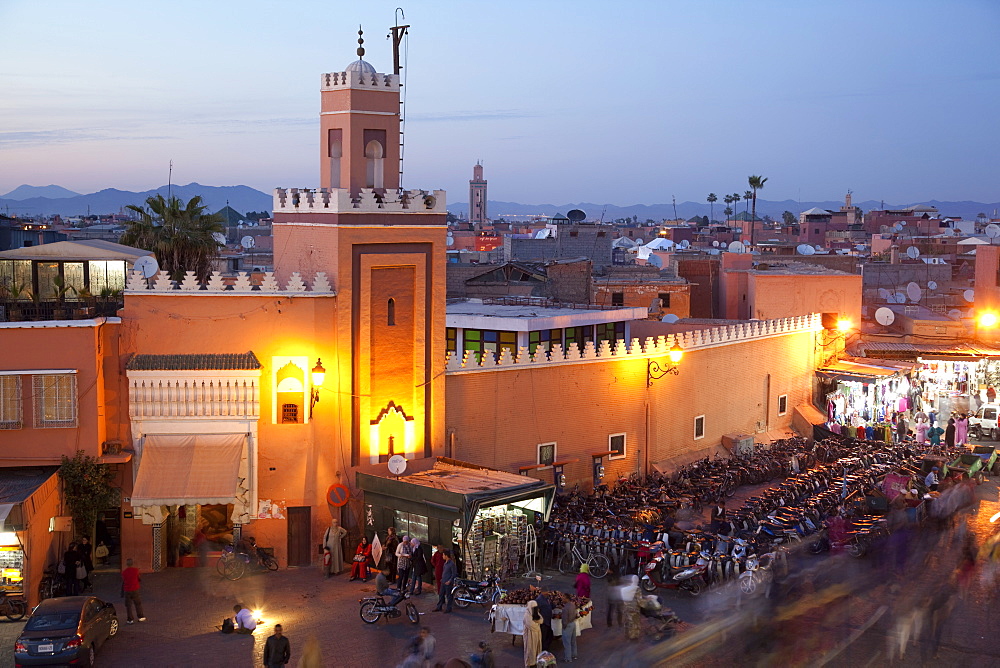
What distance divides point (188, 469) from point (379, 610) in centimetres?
458

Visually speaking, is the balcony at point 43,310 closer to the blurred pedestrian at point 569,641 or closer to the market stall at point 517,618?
the market stall at point 517,618

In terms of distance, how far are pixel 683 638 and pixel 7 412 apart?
1166 cm

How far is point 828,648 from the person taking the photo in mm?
15477

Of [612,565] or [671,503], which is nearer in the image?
[612,565]

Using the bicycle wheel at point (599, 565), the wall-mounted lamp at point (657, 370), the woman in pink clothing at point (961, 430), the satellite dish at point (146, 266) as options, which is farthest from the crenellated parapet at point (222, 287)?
the woman in pink clothing at point (961, 430)

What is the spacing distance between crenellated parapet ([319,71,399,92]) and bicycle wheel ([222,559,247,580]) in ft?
28.9

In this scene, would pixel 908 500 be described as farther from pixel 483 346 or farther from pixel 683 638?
pixel 483 346

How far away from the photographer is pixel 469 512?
17.7 m

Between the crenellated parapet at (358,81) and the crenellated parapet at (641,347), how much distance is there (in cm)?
545


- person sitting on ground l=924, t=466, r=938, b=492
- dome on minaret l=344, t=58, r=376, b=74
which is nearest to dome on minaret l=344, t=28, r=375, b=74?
dome on minaret l=344, t=58, r=376, b=74

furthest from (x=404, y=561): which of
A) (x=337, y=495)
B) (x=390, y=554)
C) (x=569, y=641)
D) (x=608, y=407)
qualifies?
(x=608, y=407)

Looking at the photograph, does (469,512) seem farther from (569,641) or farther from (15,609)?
(15,609)

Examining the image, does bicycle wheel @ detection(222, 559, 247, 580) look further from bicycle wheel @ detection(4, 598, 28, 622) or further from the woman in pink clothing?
the woman in pink clothing

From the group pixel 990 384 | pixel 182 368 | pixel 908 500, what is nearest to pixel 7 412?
pixel 182 368
